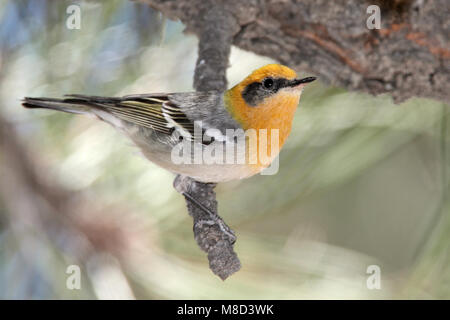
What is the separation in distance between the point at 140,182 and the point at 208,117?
415 millimetres

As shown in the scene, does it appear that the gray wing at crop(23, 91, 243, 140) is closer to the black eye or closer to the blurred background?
the blurred background

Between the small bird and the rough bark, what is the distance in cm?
19

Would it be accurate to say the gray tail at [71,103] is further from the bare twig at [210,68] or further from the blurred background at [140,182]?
the bare twig at [210,68]

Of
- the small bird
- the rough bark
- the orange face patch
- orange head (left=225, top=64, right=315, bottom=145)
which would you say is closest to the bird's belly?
Result: the small bird

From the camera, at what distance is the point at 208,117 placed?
2.67 m

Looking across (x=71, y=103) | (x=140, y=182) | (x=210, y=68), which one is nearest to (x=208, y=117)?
(x=210, y=68)

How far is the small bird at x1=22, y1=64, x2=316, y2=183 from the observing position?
243cm

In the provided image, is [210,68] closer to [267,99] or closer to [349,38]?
[267,99]

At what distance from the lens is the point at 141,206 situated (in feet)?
8.27

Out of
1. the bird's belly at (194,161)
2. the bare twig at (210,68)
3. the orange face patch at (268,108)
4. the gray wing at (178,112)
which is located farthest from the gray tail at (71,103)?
the orange face patch at (268,108)

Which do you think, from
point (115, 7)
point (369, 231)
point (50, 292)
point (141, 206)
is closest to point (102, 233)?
point (141, 206)

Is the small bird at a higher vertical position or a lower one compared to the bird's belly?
higher

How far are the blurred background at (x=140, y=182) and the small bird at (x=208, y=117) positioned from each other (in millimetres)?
123

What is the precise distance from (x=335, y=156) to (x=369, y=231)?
1.59 meters
